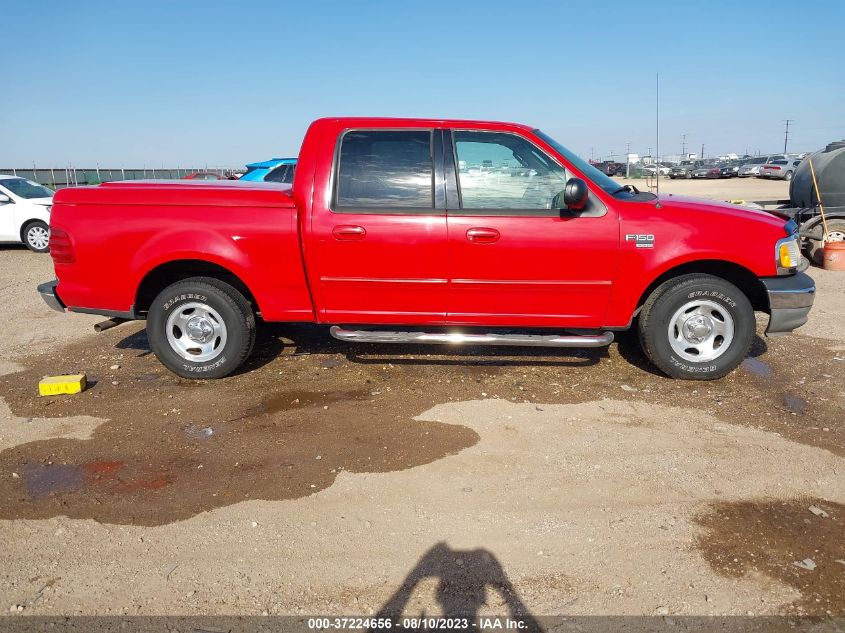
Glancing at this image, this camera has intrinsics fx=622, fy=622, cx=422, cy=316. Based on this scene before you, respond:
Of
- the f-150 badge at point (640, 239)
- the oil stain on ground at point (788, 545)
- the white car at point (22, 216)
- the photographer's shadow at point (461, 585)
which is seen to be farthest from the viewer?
the white car at point (22, 216)

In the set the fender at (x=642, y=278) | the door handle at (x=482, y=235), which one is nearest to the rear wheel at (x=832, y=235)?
the fender at (x=642, y=278)

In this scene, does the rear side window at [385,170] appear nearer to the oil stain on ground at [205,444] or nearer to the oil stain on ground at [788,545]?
the oil stain on ground at [205,444]

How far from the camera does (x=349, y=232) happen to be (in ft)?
15.6

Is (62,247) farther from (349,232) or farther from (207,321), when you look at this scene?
(349,232)

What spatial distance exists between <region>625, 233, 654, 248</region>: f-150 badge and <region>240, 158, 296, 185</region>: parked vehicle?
326 inches

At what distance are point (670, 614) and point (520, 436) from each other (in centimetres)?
173

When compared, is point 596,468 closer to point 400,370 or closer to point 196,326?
point 400,370

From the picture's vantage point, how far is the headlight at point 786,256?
481 cm

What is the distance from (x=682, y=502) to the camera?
3340mm

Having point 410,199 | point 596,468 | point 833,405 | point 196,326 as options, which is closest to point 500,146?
point 410,199

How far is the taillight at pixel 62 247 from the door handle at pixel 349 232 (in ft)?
6.92

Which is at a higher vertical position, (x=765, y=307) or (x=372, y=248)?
(x=372, y=248)

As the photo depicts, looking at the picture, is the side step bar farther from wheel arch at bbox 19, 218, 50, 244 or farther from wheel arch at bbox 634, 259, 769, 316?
wheel arch at bbox 19, 218, 50, 244

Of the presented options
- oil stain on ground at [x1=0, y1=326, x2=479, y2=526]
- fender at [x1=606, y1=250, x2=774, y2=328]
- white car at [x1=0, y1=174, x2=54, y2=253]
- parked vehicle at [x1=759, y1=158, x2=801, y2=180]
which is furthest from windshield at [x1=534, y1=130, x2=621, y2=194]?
parked vehicle at [x1=759, y1=158, x2=801, y2=180]
